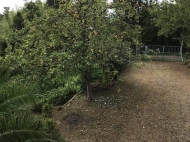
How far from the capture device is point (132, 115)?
646 centimetres

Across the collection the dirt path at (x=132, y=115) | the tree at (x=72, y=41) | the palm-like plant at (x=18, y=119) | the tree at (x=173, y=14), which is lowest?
the dirt path at (x=132, y=115)

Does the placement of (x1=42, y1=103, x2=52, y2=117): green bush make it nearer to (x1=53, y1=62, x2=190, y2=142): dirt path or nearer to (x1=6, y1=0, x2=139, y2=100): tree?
(x1=53, y1=62, x2=190, y2=142): dirt path

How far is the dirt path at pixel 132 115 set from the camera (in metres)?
5.43

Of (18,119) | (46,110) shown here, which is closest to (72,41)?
(46,110)

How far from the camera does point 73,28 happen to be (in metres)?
6.05

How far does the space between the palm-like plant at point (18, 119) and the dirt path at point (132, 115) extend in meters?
2.74

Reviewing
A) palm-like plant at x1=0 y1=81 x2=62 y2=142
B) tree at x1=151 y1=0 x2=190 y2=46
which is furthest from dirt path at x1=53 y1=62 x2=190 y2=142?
tree at x1=151 y1=0 x2=190 y2=46

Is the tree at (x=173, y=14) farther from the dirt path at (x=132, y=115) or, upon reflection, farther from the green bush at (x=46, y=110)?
the green bush at (x=46, y=110)

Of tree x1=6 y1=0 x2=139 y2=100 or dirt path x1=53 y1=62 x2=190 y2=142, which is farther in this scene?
tree x1=6 y1=0 x2=139 y2=100

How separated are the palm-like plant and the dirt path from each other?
2737 mm

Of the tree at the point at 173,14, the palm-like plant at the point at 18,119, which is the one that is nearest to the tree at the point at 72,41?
the palm-like plant at the point at 18,119

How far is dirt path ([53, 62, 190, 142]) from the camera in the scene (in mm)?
5426

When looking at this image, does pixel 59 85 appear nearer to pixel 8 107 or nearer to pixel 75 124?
pixel 75 124

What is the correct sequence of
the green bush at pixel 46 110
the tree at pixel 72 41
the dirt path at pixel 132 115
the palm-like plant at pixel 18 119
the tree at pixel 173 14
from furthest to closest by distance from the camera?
the tree at pixel 173 14 < the green bush at pixel 46 110 < the tree at pixel 72 41 < the dirt path at pixel 132 115 < the palm-like plant at pixel 18 119
